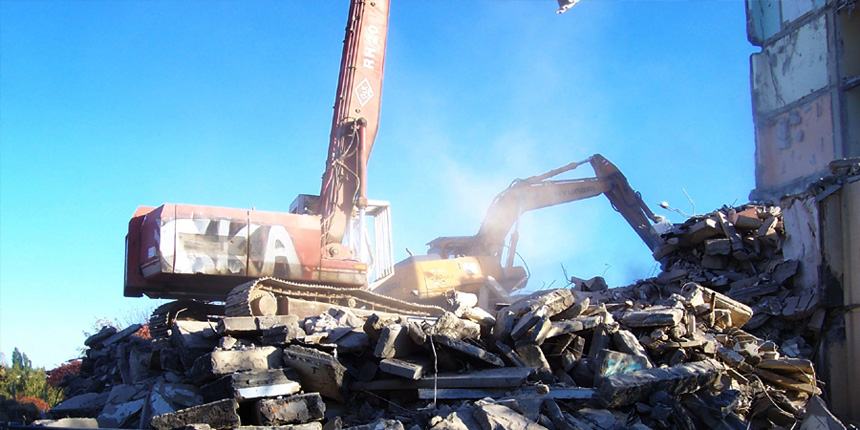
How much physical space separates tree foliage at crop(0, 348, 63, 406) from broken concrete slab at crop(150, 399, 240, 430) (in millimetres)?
9067

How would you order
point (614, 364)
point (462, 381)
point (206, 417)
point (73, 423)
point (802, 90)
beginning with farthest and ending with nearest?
point (802, 90)
point (614, 364)
point (462, 381)
point (73, 423)
point (206, 417)

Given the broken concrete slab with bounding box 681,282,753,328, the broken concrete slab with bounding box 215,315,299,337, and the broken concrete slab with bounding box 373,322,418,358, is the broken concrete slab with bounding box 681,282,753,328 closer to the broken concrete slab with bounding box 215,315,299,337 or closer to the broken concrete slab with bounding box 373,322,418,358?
the broken concrete slab with bounding box 373,322,418,358

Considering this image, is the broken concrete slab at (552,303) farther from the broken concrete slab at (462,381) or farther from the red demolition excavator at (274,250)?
the red demolition excavator at (274,250)

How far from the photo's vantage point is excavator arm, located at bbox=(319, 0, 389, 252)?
11.5 metres

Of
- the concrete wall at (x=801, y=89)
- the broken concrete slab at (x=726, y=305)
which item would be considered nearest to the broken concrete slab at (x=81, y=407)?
the broken concrete slab at (x=726, y=305)

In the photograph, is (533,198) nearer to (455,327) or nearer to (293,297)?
(293,297)

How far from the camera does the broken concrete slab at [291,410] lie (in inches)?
213

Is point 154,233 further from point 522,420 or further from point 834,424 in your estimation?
point 834,424

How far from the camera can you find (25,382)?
48.0ft

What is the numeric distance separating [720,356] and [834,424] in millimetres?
1574

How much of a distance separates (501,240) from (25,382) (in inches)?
400

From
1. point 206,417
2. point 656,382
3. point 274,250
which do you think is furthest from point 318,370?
point 274,250

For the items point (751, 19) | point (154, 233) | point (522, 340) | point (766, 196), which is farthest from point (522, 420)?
point (751, 19)

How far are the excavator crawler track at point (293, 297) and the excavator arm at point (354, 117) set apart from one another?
0.91 metres
